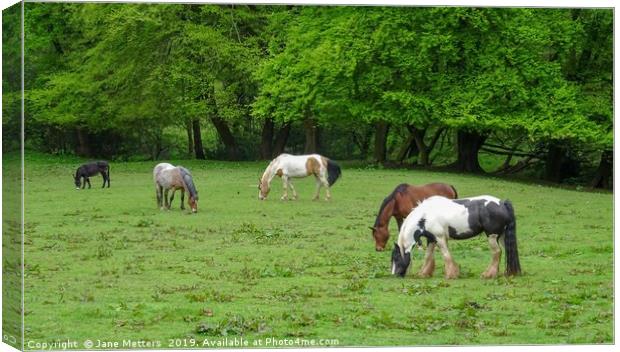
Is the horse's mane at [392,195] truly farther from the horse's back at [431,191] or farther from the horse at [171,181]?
the horse at [171,181]

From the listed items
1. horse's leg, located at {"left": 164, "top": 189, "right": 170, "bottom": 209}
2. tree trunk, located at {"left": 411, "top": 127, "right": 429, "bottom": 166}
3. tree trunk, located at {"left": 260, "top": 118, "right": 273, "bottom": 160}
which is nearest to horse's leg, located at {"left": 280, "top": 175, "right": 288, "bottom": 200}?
tree trunk, located at {"left": 260, "top": 118, "right": 273, "bottom": 160}

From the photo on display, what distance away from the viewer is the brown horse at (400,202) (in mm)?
19062

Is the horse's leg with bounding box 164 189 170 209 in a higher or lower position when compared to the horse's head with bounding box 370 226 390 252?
higher

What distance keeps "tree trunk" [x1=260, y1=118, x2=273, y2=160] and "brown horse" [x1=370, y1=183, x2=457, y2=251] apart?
215 centimetres

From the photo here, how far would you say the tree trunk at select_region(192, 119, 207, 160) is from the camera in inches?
771

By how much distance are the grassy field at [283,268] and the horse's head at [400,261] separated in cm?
12

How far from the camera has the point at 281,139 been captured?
800 inches

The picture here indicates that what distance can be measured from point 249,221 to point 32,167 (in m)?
4.32

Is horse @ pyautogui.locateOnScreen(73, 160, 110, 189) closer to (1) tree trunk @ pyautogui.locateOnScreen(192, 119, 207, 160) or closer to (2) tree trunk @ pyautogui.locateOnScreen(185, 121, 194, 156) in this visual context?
(2) tree trunk @ pyautogui.locateOnScreen(185, 121, 194, 156)

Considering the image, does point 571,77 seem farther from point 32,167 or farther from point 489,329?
point 32,167

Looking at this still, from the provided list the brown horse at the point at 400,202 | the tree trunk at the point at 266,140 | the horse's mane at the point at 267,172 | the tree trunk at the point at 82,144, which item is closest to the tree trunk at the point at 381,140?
the brown horse at the point at 400,202

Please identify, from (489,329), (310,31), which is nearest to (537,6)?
(310,31)

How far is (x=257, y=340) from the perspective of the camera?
598 inches

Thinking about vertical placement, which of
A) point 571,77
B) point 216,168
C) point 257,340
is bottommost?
point 257,340
